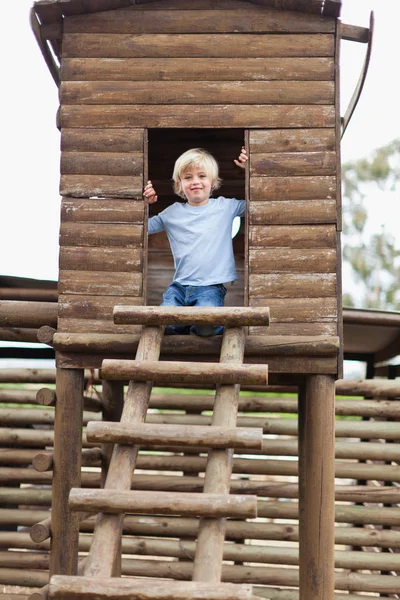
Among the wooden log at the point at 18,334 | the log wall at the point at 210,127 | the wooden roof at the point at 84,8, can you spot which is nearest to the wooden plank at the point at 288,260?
the log wall at the point at 210,127

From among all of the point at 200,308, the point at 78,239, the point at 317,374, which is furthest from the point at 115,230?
the point at 317,374

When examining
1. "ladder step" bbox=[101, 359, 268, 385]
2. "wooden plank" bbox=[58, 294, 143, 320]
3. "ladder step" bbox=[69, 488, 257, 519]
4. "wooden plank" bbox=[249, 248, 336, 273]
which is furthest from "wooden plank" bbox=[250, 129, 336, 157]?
"ladder step" bbox=[69, 488, 257, 519]

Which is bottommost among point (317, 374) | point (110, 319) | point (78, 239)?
point (317, 374)

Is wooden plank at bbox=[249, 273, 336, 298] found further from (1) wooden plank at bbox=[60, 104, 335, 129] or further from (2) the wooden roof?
(2) the wooden roof

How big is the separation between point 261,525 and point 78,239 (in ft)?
14.2

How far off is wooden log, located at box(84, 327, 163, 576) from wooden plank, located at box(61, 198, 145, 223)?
41.9 inches

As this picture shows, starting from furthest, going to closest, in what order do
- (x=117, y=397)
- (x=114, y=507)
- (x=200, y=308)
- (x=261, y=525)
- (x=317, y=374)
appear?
(x=261, y=525) < (x=117, y=397) < (x=317, y=374) < (x=200, y=308) < (x=114, y=507)

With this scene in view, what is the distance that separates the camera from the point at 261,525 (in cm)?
821

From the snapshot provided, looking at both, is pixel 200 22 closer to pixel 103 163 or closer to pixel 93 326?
pixel 103 163

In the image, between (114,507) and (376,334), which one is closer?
(114,507)

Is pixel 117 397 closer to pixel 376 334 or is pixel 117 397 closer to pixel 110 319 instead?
pixel 110 319

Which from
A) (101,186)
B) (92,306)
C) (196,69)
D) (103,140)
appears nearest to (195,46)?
(196,69)

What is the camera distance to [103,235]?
533cm

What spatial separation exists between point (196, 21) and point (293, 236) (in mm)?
1690
